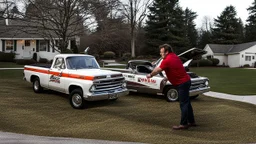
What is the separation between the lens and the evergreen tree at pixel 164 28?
165 ft

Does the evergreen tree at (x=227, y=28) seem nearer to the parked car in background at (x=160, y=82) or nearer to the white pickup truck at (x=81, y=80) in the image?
the parked car in background at (x=160, y=82)

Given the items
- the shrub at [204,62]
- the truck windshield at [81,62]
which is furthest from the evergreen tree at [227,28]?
the truck windshield at [81,62]

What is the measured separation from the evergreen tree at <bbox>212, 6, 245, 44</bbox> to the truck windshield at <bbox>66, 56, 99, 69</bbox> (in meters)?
54.4

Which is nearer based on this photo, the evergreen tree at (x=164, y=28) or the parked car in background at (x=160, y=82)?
the parked car in background at (x=160, y=82)

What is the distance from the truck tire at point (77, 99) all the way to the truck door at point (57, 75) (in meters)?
0.85

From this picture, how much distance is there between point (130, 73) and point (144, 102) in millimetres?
1706

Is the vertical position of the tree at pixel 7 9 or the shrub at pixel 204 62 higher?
the tree at pixel 7 9

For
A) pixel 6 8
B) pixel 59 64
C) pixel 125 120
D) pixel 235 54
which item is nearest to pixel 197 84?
pixel 125 120

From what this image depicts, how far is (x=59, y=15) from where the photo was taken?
16984 millimetres

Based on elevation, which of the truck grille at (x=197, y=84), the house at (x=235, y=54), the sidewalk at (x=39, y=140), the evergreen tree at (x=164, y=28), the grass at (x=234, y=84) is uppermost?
the evergreen tree at (x=164, y=28)

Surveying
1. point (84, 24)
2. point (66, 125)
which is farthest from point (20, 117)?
point (84, 24)

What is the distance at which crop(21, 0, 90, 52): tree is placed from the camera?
16.1 metres

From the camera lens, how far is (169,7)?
2021 inches

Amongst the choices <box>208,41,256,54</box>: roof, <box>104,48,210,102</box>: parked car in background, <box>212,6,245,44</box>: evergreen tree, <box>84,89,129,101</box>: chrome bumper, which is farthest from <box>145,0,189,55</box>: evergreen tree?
<box>84,89,129,101</box>: chrome bumper
